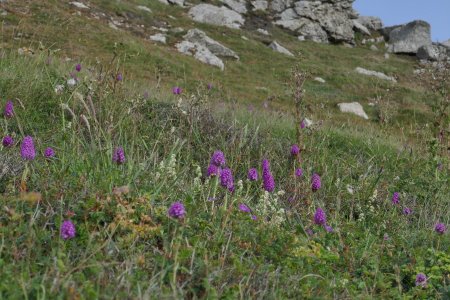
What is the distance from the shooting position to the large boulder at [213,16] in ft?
121

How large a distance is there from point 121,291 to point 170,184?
1.48 m

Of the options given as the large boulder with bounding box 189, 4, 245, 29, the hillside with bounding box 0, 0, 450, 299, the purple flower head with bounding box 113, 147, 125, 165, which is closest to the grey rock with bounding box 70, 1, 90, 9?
the large boulder with bounding box 189, 4, 245, 29

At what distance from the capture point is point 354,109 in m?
20.4

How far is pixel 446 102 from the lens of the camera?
228 inches

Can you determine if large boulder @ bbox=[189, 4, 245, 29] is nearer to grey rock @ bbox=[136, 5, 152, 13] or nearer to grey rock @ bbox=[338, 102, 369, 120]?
grey rock @ bbox=[136, 5, 152, 13]

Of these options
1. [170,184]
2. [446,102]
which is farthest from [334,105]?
[170,184]

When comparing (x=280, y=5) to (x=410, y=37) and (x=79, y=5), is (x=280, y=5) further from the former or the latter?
(x=79, y=5)

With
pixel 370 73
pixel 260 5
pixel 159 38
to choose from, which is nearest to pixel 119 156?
pixel 159 38

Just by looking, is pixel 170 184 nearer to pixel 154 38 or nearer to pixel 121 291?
pixel 121 291

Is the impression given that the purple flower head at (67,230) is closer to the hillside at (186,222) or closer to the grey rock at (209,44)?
the hillside at (186,222)

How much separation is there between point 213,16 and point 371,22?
2070 cm

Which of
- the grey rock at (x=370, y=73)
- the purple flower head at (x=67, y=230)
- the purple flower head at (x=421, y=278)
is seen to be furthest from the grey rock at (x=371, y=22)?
the purple flower head at (x=67, y=230)

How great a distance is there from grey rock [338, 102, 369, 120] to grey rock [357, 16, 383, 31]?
32.8 meters

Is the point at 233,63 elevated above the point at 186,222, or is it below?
below
